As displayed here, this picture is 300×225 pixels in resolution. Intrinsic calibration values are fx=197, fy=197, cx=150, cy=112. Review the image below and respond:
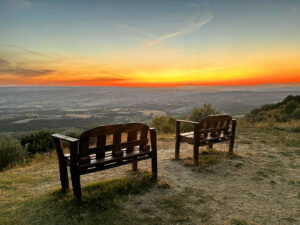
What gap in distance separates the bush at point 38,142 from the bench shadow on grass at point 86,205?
24.1ft

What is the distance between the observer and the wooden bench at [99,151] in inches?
122

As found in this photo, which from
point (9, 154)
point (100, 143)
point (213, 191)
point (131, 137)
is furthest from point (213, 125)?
point (9, 154)

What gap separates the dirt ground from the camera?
2.92 meters

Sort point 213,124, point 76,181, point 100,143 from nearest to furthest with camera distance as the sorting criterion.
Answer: point 76,181 < point 100,143 < point 213,124

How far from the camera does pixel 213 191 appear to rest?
3.78 meters

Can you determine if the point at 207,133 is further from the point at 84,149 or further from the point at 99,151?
the point at 84,149

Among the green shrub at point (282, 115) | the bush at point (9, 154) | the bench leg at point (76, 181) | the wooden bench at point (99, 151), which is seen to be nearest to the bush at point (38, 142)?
the bush at point (9, 154)

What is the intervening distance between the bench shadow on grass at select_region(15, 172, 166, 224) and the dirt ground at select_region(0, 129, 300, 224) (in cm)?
19

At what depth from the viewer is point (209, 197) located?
3512mm

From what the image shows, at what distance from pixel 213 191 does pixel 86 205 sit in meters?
2.32

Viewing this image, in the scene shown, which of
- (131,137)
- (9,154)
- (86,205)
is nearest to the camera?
(86,205)

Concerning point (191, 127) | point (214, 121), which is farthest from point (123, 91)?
point (214, 121)

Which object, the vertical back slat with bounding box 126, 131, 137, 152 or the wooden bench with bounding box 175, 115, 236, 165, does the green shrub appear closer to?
the wooden bench with bounding box 175, 115, 236, 165

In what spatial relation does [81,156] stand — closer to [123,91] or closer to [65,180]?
[65,180]
